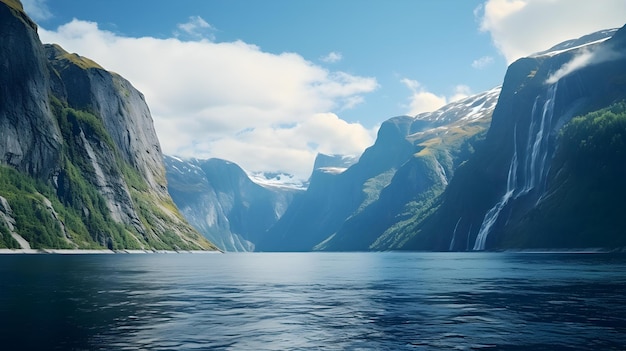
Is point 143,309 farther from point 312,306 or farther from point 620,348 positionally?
point 620,348

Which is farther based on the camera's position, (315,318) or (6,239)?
(6,239)

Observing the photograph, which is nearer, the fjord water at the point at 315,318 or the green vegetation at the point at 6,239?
the fjord water at the point at 315,318

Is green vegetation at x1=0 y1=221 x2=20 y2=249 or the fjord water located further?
green vegetation at x1=0 y1=221 x2=20 y2=249

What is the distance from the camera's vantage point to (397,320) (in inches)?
1451

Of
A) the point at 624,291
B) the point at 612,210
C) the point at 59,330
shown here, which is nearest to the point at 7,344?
the point at 59,330

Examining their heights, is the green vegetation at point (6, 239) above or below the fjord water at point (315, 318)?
above

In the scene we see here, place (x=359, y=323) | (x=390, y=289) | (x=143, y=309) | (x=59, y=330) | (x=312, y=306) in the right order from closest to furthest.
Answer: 1. (x=59, y=330)
2. (x=359, y=323)
3. (x=143, y=309)
4. (x=312, y=306)
5. (x=390, y=289)

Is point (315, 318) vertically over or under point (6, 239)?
under

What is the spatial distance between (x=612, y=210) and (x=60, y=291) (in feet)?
631

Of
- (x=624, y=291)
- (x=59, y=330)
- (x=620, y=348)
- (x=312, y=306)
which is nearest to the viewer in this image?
(x=620, y=348)

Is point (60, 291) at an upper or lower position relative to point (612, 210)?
lower

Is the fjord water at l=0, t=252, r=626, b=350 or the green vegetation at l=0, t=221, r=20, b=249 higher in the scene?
the green vegetation at l=0, t=221, r=20, b=249

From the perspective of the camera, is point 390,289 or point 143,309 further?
point 390,289

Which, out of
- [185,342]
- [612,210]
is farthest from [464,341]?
[612,210]
